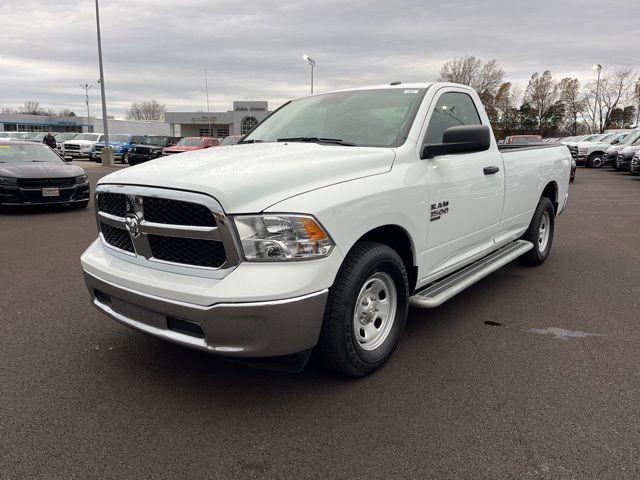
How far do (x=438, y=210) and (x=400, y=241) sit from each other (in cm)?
41

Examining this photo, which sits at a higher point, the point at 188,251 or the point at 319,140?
the point at 319,140

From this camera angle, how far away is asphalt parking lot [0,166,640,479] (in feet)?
8.04

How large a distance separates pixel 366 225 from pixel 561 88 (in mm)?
71323

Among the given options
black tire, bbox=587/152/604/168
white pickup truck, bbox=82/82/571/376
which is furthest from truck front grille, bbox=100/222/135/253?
black tire, bbox=587/152/604/168

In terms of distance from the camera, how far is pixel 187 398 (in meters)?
3.05

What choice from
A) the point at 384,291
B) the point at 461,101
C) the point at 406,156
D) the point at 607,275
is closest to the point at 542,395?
the point at 384,291

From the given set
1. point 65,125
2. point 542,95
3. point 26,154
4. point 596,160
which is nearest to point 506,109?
point 542,95

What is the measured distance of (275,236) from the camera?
2627 millimetres

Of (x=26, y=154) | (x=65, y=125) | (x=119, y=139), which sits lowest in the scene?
(x=26, y=154)

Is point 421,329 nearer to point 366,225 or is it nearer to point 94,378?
point 366,225

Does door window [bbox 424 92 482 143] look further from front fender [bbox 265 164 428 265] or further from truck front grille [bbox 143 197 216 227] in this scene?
truck front grille [bbox 143 197 216 227]

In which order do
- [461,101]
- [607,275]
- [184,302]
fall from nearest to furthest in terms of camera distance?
[184,302] < [461,101] < [607,275]

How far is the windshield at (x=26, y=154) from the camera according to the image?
35.9 feet

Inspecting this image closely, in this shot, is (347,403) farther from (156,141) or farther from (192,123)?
(192,123)
